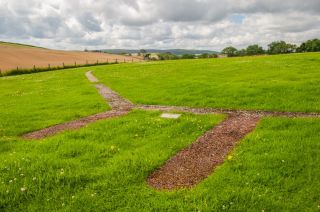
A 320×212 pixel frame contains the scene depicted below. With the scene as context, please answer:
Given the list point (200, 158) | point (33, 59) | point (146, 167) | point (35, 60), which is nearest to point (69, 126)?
point (146, 167)

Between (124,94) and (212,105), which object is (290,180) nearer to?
(212,105)

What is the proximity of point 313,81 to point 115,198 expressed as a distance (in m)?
22.5

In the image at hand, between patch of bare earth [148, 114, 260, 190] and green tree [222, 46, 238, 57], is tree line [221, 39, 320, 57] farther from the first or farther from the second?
patch of bare earth [148, 114, 260, 190]

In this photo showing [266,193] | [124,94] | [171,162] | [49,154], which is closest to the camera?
[266,193]

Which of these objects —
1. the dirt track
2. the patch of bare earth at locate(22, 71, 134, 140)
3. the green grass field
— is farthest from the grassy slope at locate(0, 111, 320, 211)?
the dirt track

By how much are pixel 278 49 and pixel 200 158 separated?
16540cm

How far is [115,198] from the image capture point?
891 centimetres

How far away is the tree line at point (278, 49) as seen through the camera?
447 ft

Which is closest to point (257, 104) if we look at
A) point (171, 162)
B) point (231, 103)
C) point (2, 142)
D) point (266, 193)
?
point (231, 103)

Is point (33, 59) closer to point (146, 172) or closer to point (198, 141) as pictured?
point (198, 141)

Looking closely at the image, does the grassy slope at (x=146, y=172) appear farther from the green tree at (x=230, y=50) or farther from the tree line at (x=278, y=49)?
the green tree at (x=230, y=50)

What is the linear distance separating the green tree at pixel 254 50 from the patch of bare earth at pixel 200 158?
16169 centimetres

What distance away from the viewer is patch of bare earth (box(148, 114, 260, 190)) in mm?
9812

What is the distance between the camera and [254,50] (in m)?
170
